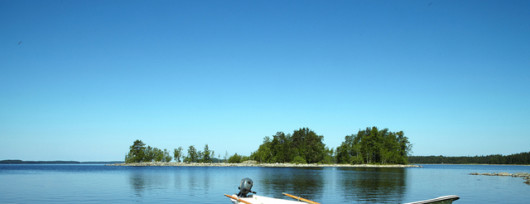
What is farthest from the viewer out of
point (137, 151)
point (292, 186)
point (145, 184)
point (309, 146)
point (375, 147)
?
point (137, 151)

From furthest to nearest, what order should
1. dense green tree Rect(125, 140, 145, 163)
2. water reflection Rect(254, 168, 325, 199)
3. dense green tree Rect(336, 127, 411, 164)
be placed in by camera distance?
dense green tree Rect(125, 140, 145, 163), dense green tree Rect(336, 127, 411, 164), water reflection Rect(254, 168, 325, 199)

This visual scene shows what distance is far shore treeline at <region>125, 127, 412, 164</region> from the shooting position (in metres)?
129

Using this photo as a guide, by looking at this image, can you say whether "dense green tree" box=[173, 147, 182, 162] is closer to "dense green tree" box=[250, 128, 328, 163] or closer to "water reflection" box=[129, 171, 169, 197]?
"dense green tree" box=[250, 128, 328, 163]

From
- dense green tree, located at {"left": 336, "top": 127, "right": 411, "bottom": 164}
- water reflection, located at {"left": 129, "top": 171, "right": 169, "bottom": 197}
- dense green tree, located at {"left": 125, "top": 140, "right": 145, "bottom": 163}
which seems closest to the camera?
water reflection, located at {"left": 129, "top": 171, "right": 169, "bottom": 197}

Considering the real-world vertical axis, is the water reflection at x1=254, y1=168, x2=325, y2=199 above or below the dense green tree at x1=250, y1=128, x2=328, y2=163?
below

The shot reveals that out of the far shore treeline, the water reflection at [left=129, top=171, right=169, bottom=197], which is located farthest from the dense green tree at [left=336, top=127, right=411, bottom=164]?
the water reflection at [left=129, top=171, right=169, bottom=197]

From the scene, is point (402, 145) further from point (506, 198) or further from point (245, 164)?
point (506, 198)

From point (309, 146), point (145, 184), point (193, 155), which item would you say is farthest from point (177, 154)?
point (145, 184)

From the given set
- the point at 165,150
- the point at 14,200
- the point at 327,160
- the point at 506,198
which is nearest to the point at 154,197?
the point at 14,200

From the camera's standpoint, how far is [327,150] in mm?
144250

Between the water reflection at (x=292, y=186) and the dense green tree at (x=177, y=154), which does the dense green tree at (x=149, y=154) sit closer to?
the dense green tree at (x=177, y=154)

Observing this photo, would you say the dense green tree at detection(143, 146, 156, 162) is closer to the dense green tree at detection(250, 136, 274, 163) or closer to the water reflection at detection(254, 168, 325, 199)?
the dense green tree at detection(250, 136, 274, 163)

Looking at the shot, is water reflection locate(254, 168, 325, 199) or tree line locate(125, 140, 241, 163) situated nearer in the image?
water reflection locate(254, 168, 325, 199)

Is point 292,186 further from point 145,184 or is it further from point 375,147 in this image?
point 375,147
